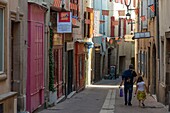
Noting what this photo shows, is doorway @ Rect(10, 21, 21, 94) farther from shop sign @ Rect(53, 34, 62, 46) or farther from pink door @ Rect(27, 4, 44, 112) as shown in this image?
shop sign @ Rect(53, 34, 62, 46)

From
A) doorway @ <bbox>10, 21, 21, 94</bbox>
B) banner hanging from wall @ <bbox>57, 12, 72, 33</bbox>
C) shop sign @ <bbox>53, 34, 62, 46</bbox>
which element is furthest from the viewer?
shop sign @ <bbox>53, 34, 62, 46</bbox>

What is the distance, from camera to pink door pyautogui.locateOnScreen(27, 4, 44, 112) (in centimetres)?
1452

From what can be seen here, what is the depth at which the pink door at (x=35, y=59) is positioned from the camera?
47.6ft

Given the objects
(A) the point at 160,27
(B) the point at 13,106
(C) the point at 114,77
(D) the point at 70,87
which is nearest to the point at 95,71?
(C) the point at 114,77

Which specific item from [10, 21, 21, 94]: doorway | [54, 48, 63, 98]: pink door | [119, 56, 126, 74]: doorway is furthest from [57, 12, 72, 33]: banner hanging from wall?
[119, 56, 126, 74]: doorway

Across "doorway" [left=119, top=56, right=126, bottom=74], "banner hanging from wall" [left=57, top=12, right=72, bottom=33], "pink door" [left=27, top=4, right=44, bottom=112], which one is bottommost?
"doorway" [left=119, top=56, right=126, bottom=74]

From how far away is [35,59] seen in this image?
50.6 ft

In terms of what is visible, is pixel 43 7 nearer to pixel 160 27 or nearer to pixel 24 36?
pixel 24 36

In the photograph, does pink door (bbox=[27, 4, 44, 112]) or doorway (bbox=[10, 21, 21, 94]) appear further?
pink door (bbox=[27, 4, 44, 112])

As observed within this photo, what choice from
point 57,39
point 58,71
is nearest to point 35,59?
point 57,39

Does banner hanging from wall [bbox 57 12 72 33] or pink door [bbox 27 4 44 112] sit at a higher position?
banner hanging from wall [bbox 57 12 72 33]

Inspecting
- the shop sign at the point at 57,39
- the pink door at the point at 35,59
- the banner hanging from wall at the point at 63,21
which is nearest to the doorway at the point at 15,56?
the pink door at the point at 35,59

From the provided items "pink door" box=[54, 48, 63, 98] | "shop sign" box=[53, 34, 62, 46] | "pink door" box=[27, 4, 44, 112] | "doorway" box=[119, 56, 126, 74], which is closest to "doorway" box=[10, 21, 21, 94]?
"pink door" box=[27, 4, 44, 112]

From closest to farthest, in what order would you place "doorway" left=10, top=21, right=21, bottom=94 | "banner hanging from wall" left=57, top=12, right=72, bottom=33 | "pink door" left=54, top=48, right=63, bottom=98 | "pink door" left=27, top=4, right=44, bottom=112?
"doorway" left=10, top=21, right=21, bottom=94 → "pink door" left=27, top=4, right=44, bottom=112 → "banner hanging from wall" left=57, top=12, right=72, bottom=33 → "pink door" left=54, top=48, right=63, bottom=98
